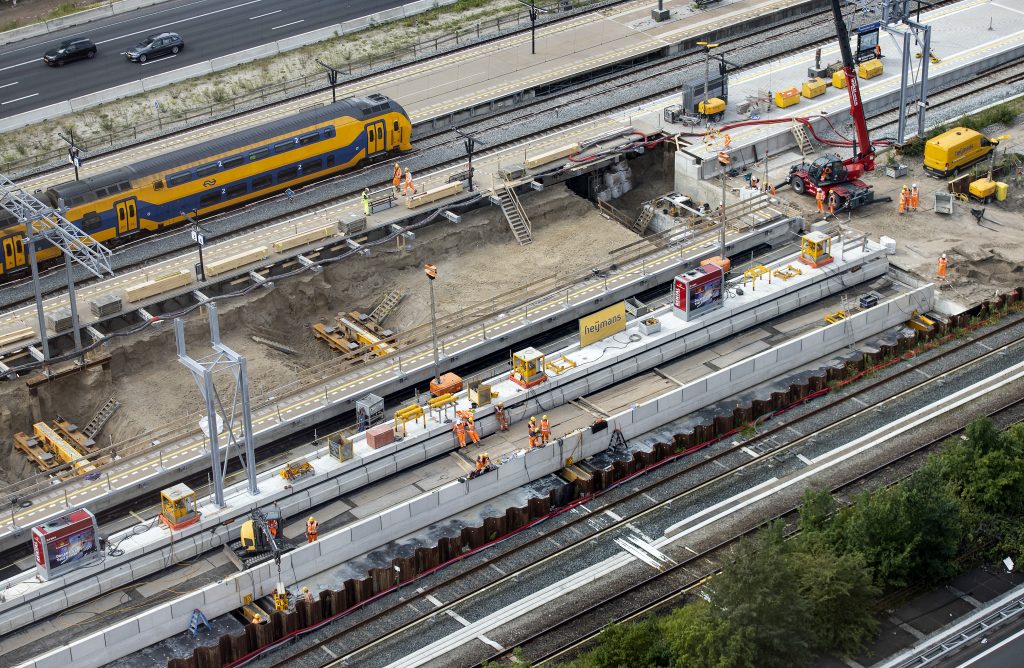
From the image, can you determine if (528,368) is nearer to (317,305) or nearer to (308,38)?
(317,305)

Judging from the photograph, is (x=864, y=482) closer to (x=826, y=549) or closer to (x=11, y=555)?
(x=826, y=549)

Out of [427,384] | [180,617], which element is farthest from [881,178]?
[180,617]

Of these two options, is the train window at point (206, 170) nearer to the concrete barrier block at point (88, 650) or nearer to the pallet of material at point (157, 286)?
the pallet of material at point (157, 286)

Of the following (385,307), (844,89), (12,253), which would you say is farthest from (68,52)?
(844,89)

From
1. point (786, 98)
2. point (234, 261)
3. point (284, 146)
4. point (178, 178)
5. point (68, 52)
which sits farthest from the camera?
point (68, 52)

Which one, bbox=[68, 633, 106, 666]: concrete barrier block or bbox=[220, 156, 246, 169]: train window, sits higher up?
bbox=[220, 156, 246, 169]: train window

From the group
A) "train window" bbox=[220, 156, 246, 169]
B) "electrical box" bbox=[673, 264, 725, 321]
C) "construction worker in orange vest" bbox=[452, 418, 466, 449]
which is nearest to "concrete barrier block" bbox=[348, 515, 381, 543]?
"construction worker in orange vest" bbox=[452, 418, 466, 449]

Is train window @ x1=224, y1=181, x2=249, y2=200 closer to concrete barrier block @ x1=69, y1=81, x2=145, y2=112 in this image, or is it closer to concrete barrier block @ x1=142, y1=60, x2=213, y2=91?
concrete barrier block @ x1=69, y1=81, x2=145, y2=112
